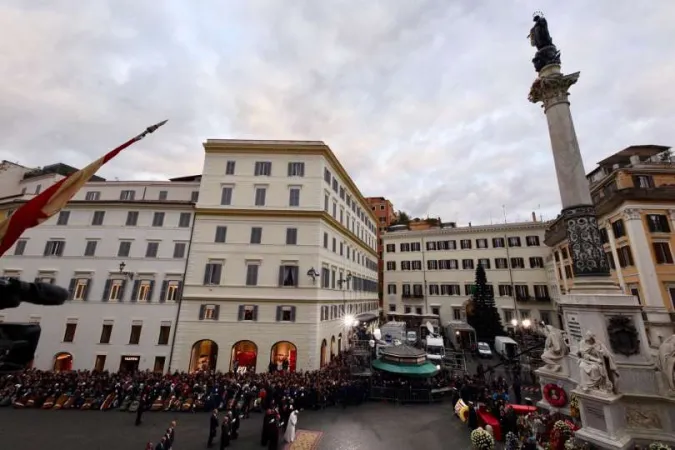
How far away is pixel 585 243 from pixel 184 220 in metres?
26.9

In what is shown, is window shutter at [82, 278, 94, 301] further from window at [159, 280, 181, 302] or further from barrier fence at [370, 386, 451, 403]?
barrier fence at [370, 386, 451, 403]

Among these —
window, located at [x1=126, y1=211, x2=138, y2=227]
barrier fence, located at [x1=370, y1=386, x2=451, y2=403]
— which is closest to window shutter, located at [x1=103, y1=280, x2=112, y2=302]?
window, located at [x1=126, y1=211, x2=138, y2=227]

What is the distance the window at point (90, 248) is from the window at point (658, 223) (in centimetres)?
4491

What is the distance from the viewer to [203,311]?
23.2 m

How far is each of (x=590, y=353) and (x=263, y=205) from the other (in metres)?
22.9

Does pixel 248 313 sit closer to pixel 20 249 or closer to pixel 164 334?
pixel 164 334

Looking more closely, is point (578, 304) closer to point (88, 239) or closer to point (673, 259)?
point (673, 259)

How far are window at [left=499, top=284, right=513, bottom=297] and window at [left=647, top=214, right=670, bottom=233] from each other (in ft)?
67.5

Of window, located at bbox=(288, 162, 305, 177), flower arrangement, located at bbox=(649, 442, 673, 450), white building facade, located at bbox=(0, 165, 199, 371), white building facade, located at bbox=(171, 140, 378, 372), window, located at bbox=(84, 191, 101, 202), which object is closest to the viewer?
flower arrangement, located at bbox=(649, 442, 673, 450)

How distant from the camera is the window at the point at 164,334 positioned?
74.9 feet

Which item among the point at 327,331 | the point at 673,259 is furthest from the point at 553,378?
the point at 673,259

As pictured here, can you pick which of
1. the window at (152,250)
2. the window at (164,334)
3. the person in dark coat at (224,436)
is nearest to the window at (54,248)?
the window at (152,250)

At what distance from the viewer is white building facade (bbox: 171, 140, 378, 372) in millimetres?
22781

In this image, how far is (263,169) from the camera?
2686 cm
